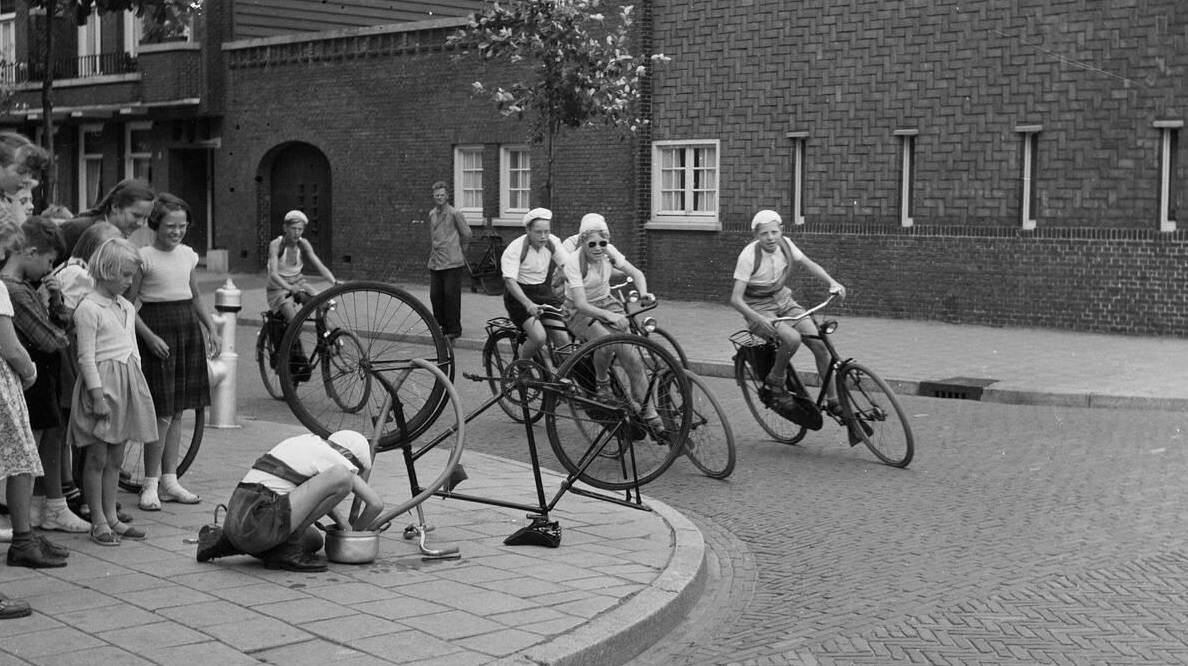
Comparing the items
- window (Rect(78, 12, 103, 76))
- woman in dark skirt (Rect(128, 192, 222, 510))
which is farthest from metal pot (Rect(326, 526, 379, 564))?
window (Rect(78, 12, 103, 76))

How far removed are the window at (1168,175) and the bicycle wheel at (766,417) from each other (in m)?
9.79

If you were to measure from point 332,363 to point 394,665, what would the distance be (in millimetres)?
3544

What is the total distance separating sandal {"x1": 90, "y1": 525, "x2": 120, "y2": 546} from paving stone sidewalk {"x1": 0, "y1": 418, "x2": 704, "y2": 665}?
→ 58 mm

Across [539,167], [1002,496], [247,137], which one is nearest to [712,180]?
[539,167]

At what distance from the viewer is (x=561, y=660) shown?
5547 mm

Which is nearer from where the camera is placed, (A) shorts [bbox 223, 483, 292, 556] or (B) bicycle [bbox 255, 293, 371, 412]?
(A) shorts [bbox 223, 483, 292, 556]

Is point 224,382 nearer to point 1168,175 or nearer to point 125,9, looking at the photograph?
point 125,9

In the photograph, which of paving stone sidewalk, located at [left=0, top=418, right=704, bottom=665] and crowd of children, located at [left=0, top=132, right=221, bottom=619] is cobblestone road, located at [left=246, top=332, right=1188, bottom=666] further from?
crowd of children, located at [left=0, top=132, right=221, bottom=619]

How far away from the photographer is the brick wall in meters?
26.3

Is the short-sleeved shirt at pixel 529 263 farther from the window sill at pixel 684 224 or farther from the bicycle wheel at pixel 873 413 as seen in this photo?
the window sill at pixel 684 224

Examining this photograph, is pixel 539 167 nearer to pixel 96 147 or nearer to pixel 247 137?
pixel 247 137

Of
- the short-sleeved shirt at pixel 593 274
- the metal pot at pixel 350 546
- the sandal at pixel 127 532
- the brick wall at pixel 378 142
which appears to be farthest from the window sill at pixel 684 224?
the metal pot at pixel 350 546

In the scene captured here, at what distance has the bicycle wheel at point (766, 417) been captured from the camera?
11539 mm

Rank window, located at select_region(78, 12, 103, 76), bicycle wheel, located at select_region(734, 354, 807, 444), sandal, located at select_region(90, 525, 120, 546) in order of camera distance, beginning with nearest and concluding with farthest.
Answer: sandal, located at select_region(90, 525, 120, 546)
bicycle wheel, located at select_region(734, 354, 807, 444)
window, located at select_region(78, 12, 103, 76)
